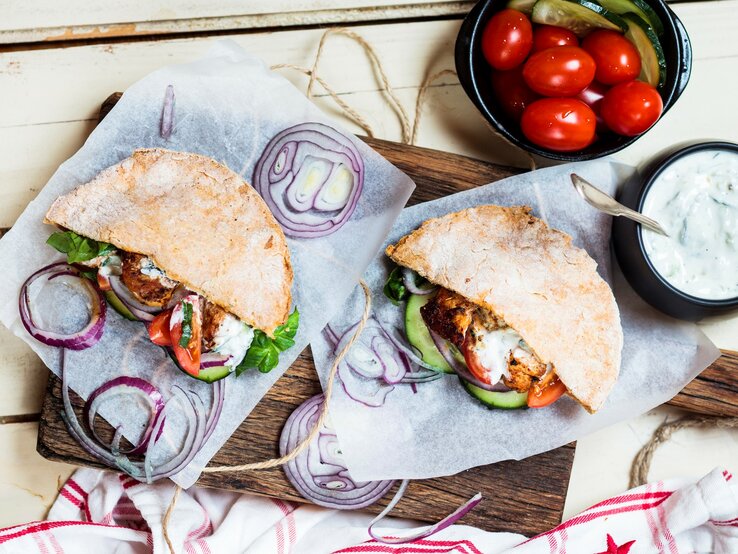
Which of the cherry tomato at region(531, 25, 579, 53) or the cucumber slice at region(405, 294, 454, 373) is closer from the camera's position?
the cherry tomato at region(531, 25, 579, 53)

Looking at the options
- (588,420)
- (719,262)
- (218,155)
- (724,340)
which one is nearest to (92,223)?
(218,155)

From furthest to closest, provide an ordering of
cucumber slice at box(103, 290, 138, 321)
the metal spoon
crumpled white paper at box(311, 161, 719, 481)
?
1. crumpled white paper at box(311, 161, 719, 481)
2. cucumber slice at box(103, 290, 138, 321)
3. the metal spoon

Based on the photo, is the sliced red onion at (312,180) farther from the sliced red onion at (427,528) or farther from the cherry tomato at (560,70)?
the sliced red onion at (427,528)

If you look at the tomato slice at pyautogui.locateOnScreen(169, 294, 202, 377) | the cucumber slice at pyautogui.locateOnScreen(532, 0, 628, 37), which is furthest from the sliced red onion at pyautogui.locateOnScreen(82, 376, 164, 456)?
the cucumber slice at pyautogui.locateOnScreen(532, 0, 628, 37)

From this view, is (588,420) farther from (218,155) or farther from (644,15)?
(218,155)

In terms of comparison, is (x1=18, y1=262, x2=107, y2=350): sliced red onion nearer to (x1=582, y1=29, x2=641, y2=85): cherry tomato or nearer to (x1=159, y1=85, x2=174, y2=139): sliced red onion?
(x1=159, y1=85, x2=174, y2=139): sliced red onion

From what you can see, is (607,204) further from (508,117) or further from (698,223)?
(508,117)

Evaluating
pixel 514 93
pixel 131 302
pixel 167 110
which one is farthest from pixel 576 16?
pixel 131 302

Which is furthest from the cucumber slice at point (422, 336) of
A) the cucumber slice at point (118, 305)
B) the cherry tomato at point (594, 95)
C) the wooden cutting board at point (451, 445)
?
the cucumber slice at point (118, 305)
